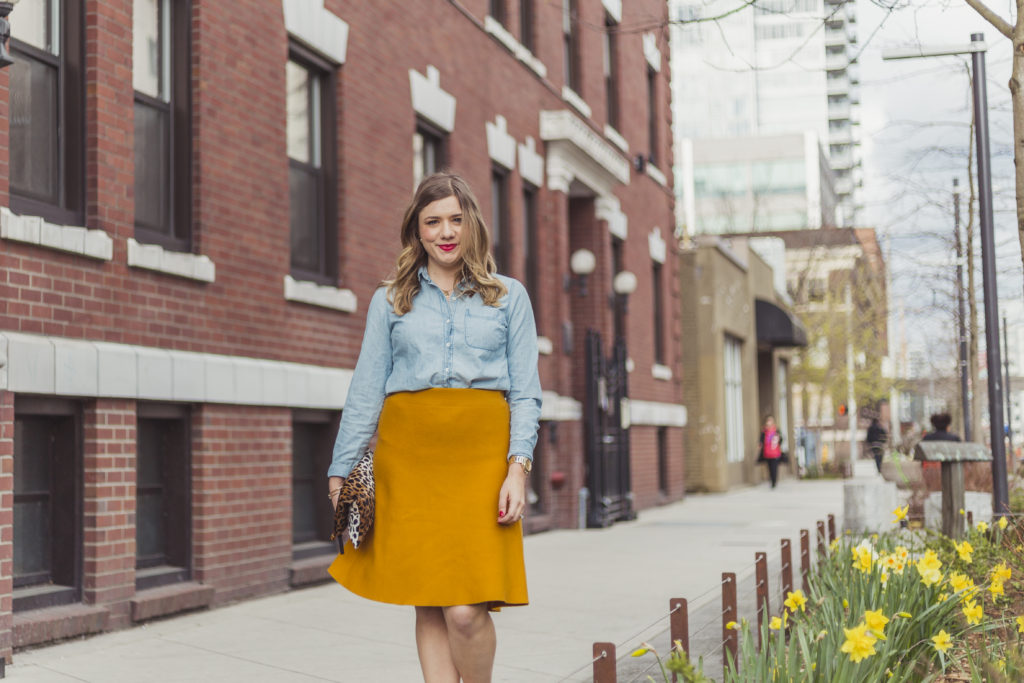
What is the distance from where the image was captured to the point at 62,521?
7.75 meters

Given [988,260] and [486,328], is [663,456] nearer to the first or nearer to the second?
[988,260]

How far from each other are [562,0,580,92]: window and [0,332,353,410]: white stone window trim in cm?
912

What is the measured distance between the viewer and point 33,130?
7.64 meters

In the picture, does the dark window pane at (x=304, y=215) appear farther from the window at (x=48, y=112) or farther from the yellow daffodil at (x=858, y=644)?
the yellow daffodil at (x=858, y=644)

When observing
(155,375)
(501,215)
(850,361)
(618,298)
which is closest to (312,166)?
(155,375)

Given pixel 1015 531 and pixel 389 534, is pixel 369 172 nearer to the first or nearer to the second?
pixel 1015 531

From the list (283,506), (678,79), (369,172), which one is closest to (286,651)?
(283,506)

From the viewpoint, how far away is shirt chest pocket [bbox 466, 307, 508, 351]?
4.46 metres

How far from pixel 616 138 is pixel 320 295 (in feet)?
35.7

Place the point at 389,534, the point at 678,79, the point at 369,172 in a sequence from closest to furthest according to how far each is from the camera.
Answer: the point at 389,534
the point at 369,172
the point at 678,79

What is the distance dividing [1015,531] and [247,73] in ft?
20.8

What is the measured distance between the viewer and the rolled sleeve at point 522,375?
4.44 metres

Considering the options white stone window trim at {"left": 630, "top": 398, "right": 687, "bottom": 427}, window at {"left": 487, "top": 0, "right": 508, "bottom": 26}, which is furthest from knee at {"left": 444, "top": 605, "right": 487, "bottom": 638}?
white stone window trim at {"left": 630, "top": 398, "right": 687, "bottom": 427}

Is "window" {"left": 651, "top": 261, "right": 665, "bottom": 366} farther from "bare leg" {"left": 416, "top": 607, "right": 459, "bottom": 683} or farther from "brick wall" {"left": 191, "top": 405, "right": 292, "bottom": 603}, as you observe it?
"bare leg" {"left": 416, "top": 607, "right": 459, "bottom": 683}
